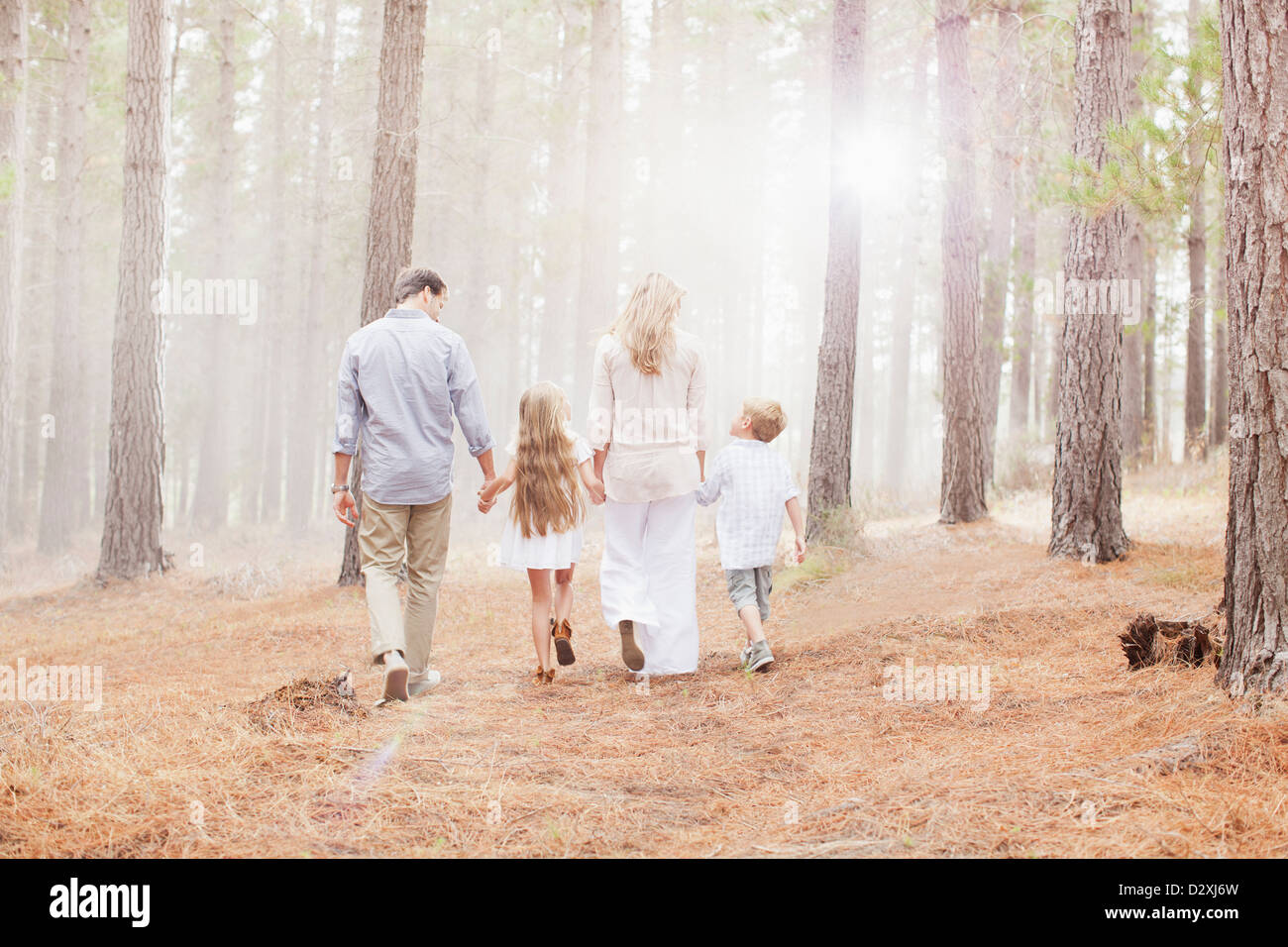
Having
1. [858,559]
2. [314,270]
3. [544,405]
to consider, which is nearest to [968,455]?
[858,559]

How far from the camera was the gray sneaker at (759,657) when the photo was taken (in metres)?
5.55

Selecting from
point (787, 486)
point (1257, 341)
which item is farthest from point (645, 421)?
point (1257, 341)

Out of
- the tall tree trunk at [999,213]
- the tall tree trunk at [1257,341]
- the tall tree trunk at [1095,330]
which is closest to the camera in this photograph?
the tall tree trunk at [1257,341]

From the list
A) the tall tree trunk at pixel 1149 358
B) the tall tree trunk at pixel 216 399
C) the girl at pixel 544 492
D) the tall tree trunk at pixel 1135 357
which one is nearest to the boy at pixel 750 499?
the girl at pixel 544 492

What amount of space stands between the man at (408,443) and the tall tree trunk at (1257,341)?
363cm

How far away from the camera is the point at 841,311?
33.2 ft

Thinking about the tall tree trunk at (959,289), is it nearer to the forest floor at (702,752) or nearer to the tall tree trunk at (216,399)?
the forest floor at (702,752)

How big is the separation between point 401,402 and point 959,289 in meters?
8.81

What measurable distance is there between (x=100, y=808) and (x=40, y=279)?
26.7m

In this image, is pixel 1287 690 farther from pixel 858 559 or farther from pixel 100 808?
pixel 858 559

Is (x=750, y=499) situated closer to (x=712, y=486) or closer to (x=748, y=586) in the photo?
(x=712, y=486)

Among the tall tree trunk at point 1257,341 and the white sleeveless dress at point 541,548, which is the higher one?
the tall tree trunk at point 1257,341

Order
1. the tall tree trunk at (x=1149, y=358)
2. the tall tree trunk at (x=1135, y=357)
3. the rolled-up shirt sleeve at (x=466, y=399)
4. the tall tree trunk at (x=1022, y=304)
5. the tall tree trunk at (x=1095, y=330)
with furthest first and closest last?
the tall tree trunk at (x=1149, y=358) < the tall tree trunk at (x=1022, y=304) < the tall tree trunk at (x=1135, y=357) < the tall tree trunk at (x=1095, y=330) < the rolled-up shirt sleeve at (x=466, y=399)

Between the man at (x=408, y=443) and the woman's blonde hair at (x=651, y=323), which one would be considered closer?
the man at (x=408, y=443)
